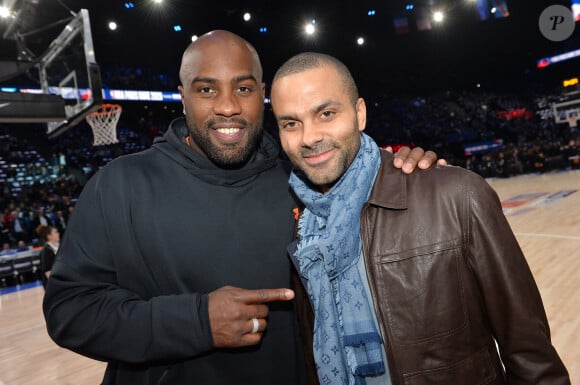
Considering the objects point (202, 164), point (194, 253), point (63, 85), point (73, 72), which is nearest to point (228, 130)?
point (202, 164)

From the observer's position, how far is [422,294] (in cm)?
129

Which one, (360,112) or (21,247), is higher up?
(360,112)

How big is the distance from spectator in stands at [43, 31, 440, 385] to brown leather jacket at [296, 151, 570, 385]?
36 centimetres

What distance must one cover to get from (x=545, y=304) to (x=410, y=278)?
3.81 meters

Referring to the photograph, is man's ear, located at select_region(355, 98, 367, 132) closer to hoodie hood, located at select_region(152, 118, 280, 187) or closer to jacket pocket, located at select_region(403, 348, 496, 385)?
hoodie hood, located at select_region(152, 118, 280, 187)

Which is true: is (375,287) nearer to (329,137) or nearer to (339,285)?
(339,285)

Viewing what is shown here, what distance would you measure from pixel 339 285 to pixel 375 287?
0.14 metres

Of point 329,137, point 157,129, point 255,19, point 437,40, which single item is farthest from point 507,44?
point 329,137

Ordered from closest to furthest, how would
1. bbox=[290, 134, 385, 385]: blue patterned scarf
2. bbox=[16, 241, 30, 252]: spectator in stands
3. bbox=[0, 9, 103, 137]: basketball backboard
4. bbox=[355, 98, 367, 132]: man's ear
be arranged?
bbox=[290, 134, 385, 385]: blue patterned scarf, bbox=[355, 98, 367, 132]: man's ear, bbox=[0, 9, 103, 137]: basketball backboard, bbox=[16, 241, 30, 252]: spectator in stands

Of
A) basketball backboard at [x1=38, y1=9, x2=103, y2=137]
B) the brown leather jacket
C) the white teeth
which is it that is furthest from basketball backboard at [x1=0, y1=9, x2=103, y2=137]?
the brown leather jacket

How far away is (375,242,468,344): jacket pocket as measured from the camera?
50.1 inches

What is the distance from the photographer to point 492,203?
1.27 m

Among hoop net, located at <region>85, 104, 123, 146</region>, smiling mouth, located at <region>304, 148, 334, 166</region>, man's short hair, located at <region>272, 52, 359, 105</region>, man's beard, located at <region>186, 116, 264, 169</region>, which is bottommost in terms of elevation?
smiling mouth, located at <region>304, 148, 334, 166</region>

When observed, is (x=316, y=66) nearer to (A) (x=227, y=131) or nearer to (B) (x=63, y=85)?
(A) (x=227, y=131)
